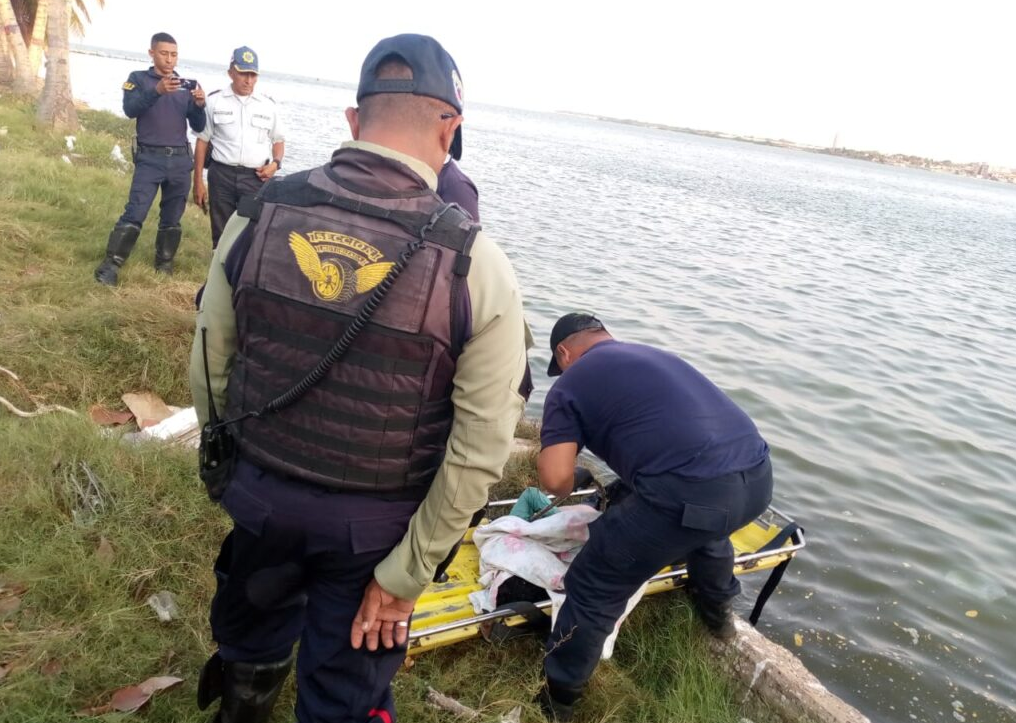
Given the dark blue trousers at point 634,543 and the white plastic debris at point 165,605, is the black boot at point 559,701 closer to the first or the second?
the dark blue trousers at point 634,543

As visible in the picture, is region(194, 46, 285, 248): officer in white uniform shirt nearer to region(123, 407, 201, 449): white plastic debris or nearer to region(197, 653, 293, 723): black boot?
region(123, 407, 201, 449): white plastic debris

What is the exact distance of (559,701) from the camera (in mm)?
3045

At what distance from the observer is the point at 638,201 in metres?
23.0

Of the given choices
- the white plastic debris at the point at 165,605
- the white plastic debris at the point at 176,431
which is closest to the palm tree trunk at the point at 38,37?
the white plastic debris at the point at 176,431

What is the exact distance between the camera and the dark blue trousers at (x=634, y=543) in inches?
109

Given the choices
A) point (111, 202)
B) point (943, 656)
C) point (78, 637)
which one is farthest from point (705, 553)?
point (111, 202)

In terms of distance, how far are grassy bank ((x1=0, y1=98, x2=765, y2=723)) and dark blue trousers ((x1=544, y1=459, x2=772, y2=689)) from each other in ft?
0.90

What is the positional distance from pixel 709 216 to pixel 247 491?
71.0ft

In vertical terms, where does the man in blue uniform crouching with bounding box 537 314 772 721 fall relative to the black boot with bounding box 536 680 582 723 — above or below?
above

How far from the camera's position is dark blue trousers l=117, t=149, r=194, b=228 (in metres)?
6.21

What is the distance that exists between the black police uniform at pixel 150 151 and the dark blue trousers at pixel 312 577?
195 inches

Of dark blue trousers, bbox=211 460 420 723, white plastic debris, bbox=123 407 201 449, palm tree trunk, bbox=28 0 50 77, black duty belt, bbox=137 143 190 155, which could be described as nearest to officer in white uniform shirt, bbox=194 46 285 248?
black duty belt, bbox=137 143 190 155

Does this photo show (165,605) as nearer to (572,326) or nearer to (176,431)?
(176,431)

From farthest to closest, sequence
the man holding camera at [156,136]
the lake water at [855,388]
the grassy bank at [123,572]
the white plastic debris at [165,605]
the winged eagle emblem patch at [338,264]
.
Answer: the man holding camera at [156,136] < the lake water at [855,388] < the white plastic debris at [165,605] < the grassy bank at [123,572] < the winged eagle emblem patch at [338,264]
